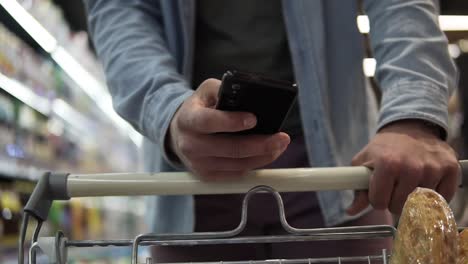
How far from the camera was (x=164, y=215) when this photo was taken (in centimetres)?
106

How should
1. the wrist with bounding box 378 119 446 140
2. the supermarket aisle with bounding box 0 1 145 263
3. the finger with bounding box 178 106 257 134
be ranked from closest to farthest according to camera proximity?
the finger with bounding box 178 106 257 134 < the wrist with bounding box 378 119 446 140 < the supermarket aisle with bounding box 0 1 145 263

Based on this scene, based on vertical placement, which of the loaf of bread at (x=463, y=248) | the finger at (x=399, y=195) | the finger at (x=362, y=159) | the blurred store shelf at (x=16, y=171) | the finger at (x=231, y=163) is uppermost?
the finger at (x=231, y=163)

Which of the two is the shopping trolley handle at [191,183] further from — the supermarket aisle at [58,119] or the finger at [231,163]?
the supermarket aisle at [58,119]

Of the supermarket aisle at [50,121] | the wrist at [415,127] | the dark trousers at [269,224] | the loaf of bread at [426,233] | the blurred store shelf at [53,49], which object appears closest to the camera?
the loaf of bread at [426,233]

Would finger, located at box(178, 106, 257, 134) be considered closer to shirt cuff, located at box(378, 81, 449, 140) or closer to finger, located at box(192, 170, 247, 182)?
finger, located at box(192, 170, 247, 182)

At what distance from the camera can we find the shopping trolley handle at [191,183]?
739 millimetres

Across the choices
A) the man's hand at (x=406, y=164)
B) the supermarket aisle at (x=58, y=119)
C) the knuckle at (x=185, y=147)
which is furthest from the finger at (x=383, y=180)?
the supermarket aisle at (x=58, y=119)

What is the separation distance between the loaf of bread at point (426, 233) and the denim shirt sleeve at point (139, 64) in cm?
33

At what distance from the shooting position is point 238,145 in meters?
0.71

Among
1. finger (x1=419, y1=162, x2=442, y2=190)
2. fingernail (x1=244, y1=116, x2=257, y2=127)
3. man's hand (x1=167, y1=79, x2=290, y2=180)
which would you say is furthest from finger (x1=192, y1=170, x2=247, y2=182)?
finger (x1=419, y1=162, x2=442, y2=190)

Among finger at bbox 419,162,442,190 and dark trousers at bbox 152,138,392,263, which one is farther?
dark trousers at bbox 152,138,392,263

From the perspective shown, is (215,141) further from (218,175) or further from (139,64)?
(139,64)

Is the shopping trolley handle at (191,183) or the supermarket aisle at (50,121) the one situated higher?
the shopping trolley handle at (191,183)

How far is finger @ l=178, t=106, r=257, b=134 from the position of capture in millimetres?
660
